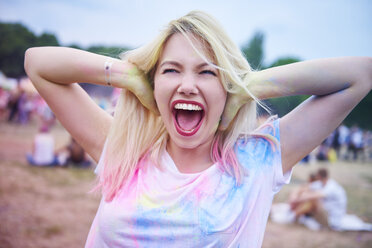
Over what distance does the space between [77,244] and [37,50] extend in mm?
3544

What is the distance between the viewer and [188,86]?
61.5 inches

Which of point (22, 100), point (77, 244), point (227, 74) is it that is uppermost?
point (227, 74)

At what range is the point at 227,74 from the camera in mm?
1593

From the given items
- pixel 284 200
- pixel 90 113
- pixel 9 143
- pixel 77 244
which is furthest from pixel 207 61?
pixel 9 143

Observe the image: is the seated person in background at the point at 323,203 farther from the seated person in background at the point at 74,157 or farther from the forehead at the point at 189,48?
the seated person in background at the point at 74,157

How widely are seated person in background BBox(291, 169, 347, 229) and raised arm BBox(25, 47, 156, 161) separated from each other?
5.46m

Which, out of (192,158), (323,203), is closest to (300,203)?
(323,203)

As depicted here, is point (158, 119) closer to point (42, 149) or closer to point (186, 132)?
point (186, 132)

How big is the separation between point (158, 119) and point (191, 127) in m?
0.24

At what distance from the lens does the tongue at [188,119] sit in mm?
1756

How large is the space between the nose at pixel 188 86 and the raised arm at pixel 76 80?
0.27 meters

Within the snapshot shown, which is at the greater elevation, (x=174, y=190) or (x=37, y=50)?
(x=37, y=50)

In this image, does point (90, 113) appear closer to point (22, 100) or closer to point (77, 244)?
point (77, 244)

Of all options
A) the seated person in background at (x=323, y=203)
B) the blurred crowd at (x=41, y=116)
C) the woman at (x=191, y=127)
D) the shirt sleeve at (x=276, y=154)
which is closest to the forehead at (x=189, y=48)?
the woman at (x=191, y=127)
